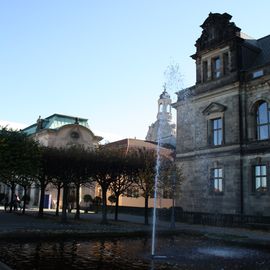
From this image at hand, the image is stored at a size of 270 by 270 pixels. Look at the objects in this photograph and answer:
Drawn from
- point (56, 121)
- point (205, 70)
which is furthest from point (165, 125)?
point (205, 70)

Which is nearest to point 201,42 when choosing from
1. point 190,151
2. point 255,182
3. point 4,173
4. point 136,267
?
point 190,151

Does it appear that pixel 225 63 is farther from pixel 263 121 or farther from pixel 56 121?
pixel 56 121

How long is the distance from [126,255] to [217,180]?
68.9 ft

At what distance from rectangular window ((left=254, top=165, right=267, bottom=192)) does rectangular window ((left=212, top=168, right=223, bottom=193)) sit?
338 centimetres

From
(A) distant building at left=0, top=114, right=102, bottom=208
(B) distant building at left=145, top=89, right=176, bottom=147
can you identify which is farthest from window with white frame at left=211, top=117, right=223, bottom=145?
(B) distant building at left=145, top=89, right=176, bottom=147

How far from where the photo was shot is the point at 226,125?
33812mm

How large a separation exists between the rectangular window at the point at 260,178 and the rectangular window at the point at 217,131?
15.0ft

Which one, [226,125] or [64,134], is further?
[64,134]

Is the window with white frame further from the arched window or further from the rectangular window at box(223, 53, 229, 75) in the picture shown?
the rectangular window at box(223, 53, 229, 75)

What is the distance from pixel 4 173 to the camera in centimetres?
2917

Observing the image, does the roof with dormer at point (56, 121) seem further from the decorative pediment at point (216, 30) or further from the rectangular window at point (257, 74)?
the rectangular window at point (257, 74)

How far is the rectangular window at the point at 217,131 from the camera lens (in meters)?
34.6

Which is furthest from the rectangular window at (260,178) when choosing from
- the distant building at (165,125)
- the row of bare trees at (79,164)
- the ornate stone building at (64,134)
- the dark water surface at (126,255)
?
the distant building at (165,125)

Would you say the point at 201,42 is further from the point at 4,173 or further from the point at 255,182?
the point at 4,173
